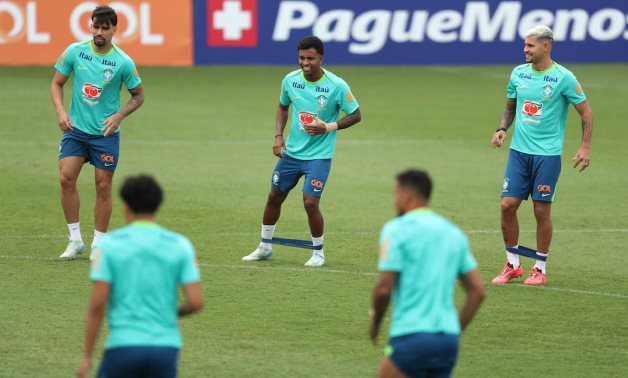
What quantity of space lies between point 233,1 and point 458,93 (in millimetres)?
6021

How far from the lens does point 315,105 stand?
12.3 metres

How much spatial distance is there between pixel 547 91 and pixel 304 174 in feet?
8.18

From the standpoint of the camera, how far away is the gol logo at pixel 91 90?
12.4 metres

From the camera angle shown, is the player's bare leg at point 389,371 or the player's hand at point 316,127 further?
the player's hand at point 316,127

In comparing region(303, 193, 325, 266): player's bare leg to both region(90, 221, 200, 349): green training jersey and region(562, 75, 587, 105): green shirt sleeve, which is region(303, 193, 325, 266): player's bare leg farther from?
region(90, 221, 200, 349): green training jersey

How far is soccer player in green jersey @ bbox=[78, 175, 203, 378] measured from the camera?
618cm

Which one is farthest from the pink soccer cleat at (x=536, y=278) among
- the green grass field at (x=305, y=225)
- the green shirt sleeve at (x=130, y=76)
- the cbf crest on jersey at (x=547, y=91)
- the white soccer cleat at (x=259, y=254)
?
the green shirt sleeve at (x=130, y=76)

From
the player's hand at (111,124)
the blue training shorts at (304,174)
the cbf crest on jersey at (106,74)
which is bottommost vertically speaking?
the blue training shorts at (304,174)

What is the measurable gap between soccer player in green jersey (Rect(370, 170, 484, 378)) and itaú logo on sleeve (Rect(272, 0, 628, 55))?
977 inches

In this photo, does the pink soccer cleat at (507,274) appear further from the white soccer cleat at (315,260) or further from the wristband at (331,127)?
the wristband at (331,127)

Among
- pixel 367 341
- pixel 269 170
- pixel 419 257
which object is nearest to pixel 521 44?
pixel 269 170

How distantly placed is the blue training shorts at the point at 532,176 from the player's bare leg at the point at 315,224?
1.83 meters

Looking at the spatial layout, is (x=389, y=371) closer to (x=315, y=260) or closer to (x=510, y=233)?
(x=510, y=233)

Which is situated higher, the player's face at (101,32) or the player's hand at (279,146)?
the player's face at (101,32)
